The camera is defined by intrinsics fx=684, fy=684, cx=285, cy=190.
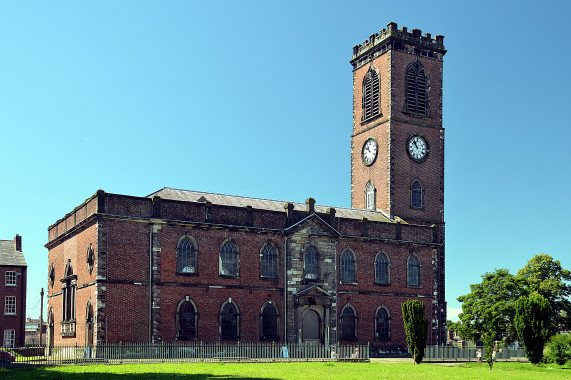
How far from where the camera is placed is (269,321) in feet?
135

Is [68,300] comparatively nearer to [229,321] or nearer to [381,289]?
[229,321]

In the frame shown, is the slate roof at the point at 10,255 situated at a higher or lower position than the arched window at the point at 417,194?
lower

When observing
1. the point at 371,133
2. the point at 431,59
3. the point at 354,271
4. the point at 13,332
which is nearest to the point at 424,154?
the point at 371,133

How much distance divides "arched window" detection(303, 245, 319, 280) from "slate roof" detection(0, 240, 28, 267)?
1158 inches

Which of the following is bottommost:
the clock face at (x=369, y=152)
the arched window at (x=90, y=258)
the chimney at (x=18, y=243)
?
the arched window at (x=90, y=258)

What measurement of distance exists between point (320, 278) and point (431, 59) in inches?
844

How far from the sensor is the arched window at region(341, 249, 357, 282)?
44469mm

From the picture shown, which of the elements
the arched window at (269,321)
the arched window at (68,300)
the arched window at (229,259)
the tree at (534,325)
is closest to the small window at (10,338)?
the arched window at (68,300)

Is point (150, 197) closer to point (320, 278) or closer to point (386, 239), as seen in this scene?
point (320, 278)

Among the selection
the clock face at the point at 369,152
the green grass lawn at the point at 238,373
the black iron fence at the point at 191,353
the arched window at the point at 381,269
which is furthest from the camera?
the clock face at the point at 369,152

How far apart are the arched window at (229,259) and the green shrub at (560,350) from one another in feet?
59.2

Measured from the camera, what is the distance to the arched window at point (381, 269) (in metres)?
45.9

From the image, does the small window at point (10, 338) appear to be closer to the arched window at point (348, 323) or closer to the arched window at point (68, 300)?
the arched window at point (68, 300)

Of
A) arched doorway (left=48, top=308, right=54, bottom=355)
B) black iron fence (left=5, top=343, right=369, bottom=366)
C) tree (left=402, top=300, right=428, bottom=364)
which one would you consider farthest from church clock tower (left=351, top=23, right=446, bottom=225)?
arched doorway (left=48, top=308, right=54, bottom=355)
